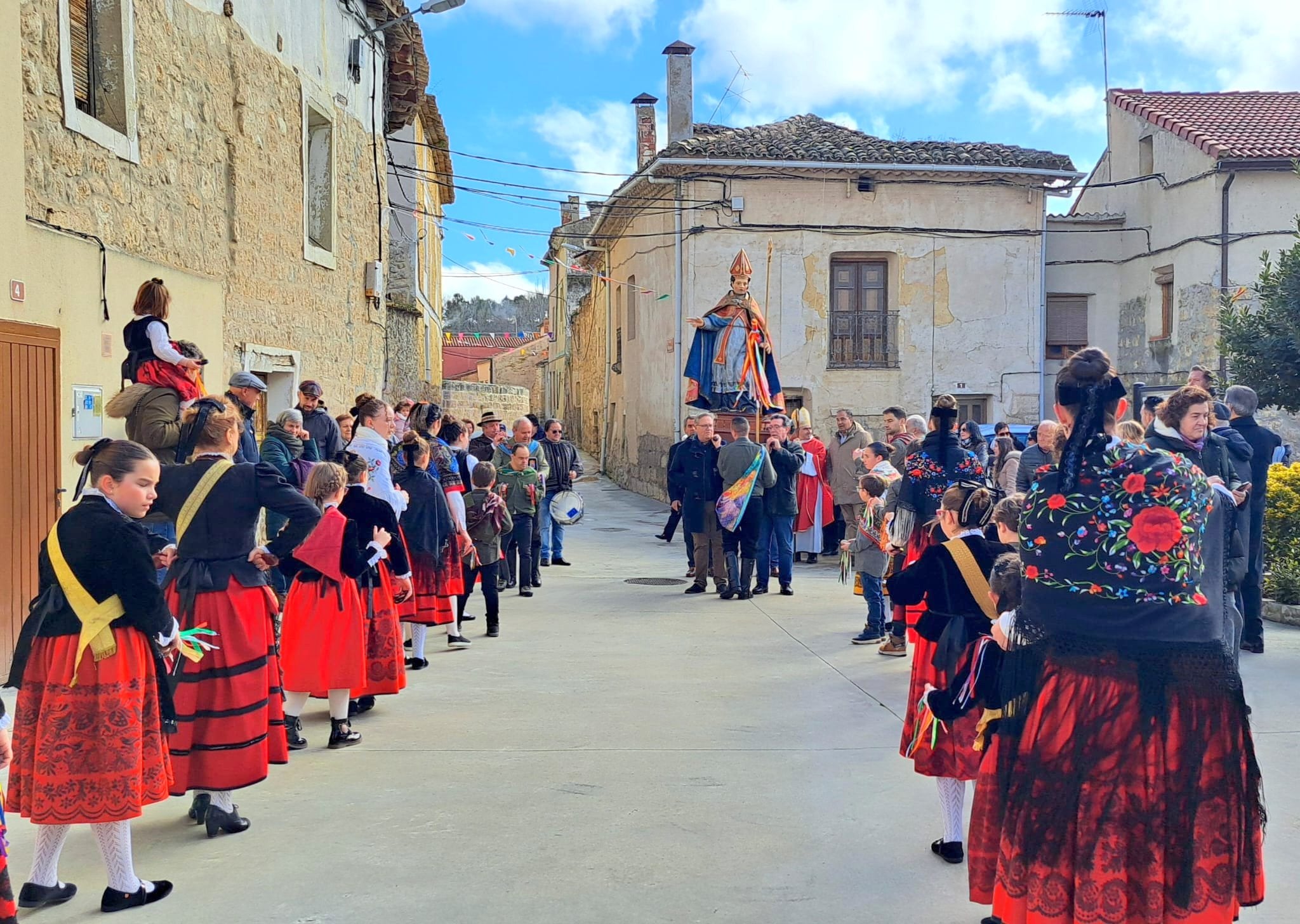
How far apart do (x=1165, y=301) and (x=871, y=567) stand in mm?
16548

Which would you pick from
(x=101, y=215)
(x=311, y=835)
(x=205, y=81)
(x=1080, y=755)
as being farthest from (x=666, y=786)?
(x=205, y=81)

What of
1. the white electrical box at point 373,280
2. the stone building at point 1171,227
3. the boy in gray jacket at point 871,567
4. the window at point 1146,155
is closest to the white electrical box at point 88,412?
the boy in gray jacket at point 871,567

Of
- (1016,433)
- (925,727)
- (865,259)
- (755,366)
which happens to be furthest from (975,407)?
(925,727)

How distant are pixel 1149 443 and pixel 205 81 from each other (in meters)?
8.32

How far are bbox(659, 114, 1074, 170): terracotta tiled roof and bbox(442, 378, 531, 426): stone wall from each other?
6180mm

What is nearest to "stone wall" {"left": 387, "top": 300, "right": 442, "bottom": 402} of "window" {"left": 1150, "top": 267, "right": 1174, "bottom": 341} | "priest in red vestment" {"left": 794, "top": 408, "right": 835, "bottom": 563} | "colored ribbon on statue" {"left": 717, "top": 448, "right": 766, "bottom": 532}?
"priest in red vestment" {"left": 794, "top": 408, "right": 835, "bottom": 563}

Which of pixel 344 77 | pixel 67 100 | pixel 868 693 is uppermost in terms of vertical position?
pixel 344 77

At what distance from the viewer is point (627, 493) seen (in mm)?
24781

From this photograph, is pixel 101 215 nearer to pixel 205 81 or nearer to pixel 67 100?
pixel 67 100

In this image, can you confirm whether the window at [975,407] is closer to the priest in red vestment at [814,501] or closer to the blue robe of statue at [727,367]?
the blue robe of statue at [727,367]

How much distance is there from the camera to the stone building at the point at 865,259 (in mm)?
20953

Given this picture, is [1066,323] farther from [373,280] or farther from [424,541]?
[424,541]

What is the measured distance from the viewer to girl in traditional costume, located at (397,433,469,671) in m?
7.59

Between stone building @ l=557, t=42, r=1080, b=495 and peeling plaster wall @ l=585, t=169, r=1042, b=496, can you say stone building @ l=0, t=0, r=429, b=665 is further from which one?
peeling plaster wall @ l=585, t=169, r=1042, b=496
